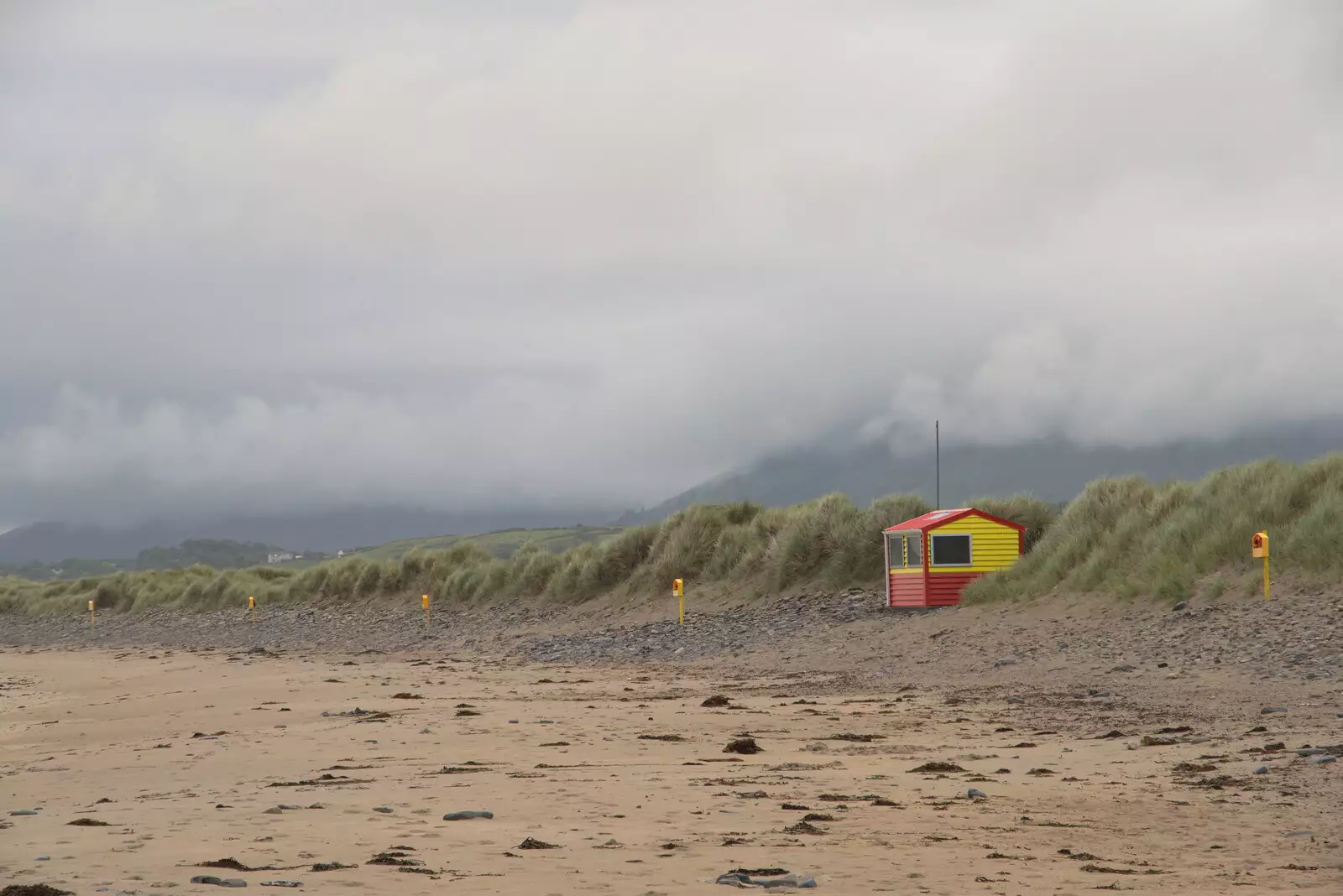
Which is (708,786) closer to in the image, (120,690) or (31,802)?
(31,802)

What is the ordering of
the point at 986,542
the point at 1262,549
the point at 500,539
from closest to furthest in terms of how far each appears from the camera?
the point at 1262,549
the point at 986,542
the point at 500,539

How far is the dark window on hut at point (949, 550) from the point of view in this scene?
26.7m

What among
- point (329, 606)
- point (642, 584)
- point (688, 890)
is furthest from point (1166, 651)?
point (329, 606)

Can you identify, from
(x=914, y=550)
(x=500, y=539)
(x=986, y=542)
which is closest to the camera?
(x=914, y=550)

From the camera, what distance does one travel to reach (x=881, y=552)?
95.4 feet

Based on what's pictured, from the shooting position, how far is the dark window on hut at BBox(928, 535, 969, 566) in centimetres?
2666

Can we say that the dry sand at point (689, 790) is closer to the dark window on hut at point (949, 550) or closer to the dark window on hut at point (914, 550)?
the dark window on hut at point (949, 550)

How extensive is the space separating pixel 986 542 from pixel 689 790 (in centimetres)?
1970

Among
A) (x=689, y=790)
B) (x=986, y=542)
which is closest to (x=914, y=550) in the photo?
(x=986, y=542)

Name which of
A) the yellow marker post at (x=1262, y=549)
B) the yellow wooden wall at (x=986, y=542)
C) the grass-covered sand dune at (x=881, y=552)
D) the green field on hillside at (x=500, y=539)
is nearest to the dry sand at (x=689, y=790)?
the yellow marker post at (x=1262, y=549)

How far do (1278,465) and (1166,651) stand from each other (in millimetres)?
8397

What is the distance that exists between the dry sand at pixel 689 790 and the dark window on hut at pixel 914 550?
401 inches

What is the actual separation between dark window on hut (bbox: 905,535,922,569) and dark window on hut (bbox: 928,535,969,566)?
28 centimetres

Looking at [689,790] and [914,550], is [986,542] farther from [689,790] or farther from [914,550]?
[689,790]
